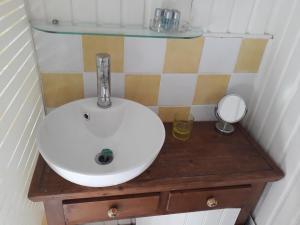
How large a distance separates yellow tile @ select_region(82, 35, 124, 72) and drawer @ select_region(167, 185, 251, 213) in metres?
0.57

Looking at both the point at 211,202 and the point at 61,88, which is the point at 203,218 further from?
the point at 61,88

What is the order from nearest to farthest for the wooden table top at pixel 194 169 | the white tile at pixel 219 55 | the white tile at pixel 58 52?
the wooden table top at pixel 194 169 → the white tile at pixel 58 52 → the white tile at pixel 219 55

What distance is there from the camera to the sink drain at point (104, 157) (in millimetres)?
944

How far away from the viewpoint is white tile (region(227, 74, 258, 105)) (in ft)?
3.88

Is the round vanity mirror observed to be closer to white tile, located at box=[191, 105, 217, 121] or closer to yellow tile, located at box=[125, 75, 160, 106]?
white tile, located at box=[191, 105, 217, 121]

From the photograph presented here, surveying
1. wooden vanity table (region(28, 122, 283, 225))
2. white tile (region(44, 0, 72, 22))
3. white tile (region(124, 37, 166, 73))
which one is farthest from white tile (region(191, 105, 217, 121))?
white tile (region(44, 0, 72, 22))

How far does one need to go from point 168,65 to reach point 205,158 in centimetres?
41

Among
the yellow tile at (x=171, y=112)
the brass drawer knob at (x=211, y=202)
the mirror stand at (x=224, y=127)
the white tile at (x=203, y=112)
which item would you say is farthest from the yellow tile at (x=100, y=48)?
the brass drawer knob at (x=211, y=202)

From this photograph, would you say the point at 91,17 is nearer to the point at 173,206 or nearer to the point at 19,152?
the point at 19,152

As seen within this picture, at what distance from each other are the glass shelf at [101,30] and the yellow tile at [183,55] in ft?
0.27

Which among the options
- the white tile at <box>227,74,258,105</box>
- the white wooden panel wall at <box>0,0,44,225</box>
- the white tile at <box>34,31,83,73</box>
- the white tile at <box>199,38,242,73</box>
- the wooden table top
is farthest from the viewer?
the white tile at <box>227,74,258,105</box>

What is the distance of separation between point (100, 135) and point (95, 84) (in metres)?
0.21

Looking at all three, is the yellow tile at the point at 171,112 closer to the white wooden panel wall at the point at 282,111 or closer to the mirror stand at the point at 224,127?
the mirror stand at the point at 224,127

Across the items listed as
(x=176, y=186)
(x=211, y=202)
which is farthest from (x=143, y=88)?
(x=211, y=202)
